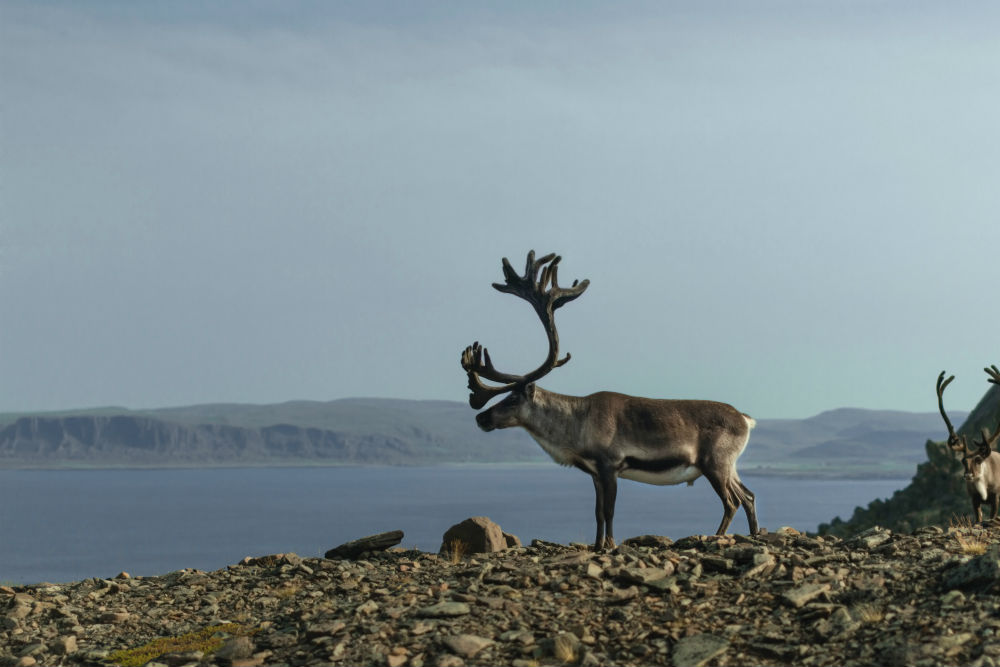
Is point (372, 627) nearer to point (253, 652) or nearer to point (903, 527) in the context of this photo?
point (253, 652)

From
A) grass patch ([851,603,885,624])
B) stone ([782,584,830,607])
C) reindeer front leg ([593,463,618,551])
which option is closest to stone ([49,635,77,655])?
reindeer front leg ([593,463,618,551])

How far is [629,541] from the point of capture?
15922 mm

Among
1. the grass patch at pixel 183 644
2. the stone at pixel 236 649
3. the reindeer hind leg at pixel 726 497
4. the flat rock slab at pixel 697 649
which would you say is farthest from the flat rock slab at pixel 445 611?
the reindeer hind leg at pixel 726 497

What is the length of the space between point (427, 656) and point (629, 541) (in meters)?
5.49

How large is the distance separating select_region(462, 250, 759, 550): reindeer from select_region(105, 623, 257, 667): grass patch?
196 inches

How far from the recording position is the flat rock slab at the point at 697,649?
10.5 meters

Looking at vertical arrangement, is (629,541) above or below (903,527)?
above

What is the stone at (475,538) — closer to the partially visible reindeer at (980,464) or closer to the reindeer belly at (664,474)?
the reindeer belly at (664,474)

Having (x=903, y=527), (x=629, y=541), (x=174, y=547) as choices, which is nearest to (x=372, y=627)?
(x=629, y=541)

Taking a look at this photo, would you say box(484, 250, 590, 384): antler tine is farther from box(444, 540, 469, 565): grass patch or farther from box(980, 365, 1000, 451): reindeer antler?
box(980, 365, 1000, 451): reindeer antler

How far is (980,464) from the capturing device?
1858cm

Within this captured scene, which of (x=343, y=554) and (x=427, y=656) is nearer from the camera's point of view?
(x=427, y=656)

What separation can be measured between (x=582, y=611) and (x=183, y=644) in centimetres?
481

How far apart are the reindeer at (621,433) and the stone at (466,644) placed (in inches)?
179
